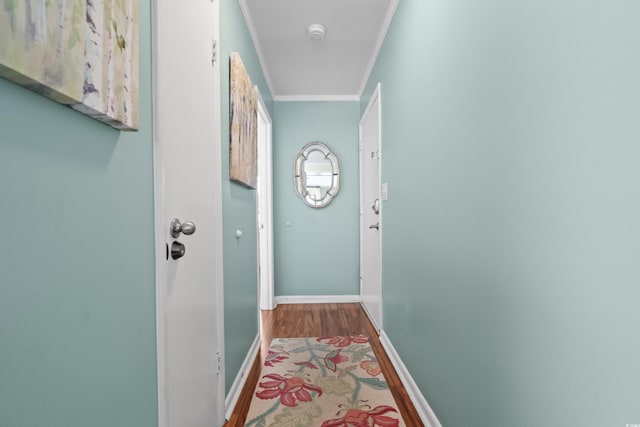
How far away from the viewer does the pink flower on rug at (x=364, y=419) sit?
1.56 meters

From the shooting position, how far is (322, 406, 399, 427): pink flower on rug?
1.56m

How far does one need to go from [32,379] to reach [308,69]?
10.3ft

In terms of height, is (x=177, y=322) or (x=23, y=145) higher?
(x=23, y=145)

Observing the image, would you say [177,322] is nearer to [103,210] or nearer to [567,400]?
[103,210]

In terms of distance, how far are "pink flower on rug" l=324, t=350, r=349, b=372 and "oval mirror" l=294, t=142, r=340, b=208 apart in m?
1.82

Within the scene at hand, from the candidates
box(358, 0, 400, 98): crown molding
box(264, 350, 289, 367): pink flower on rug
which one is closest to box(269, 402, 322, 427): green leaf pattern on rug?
box(264, 350, 289, 367): pink flower on rug

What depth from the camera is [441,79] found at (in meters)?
1.38

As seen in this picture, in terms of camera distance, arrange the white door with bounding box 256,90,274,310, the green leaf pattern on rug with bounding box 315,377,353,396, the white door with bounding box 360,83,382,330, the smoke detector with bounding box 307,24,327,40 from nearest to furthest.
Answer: the green leaf pattern on rug with bounding box 315,377,353,396
the smoke detector with bounding box 307,24,327,40
the white door with bounding box 360,83,382,330
the white door with bounding box 256,90,274,310

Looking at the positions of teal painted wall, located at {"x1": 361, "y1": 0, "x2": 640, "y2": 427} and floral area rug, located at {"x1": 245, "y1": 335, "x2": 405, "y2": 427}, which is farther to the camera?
floral area rug, located at {"x1": 245, "y1": 335, "x2": 405, "y2": 427}

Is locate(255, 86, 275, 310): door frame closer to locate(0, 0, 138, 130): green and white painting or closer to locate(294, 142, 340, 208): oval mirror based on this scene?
locate(294, 142, 340, 208): oval mirror

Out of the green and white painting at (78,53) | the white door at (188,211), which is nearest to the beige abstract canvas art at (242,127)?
the white door at (188,211)

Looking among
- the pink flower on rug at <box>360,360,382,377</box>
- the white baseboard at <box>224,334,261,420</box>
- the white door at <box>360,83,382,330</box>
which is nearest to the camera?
the white baseboard at <box>224,334,261,420</box>

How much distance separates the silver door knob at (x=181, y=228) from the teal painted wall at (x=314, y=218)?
2.74 m

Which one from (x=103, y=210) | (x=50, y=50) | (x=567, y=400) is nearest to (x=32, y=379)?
(x=103, y=210)
